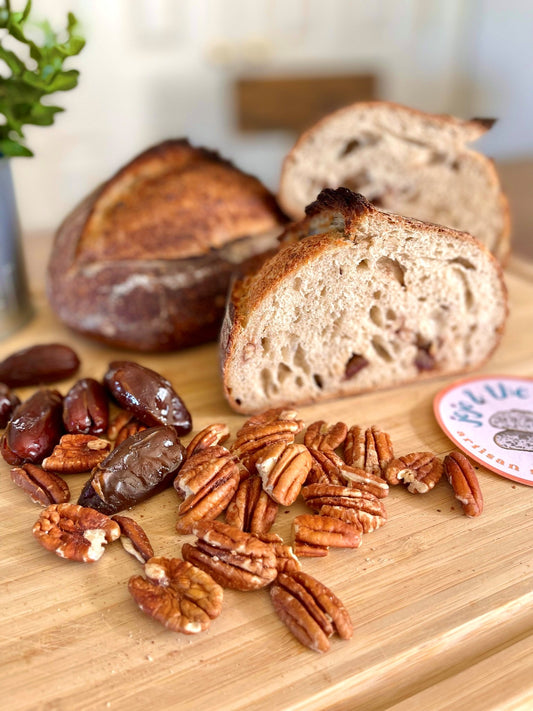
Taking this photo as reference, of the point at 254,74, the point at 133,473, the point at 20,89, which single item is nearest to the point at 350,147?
the point at 20,89

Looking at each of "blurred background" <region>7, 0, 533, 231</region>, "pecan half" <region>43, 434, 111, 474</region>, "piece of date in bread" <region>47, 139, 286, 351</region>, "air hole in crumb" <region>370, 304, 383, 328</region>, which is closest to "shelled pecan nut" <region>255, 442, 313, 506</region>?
"pecan half" <region>43, 434, 111, 474</region>

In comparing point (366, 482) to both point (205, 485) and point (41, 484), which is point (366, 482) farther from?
point (41, 484)

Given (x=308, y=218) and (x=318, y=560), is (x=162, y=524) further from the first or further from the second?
(x=308, y=218)

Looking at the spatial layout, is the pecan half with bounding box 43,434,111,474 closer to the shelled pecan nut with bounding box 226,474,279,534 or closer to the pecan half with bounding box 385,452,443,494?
the shelled pecan nut with bounding box 226,474,279,534

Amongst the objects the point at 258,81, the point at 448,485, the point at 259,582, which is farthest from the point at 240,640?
the point at 258,81

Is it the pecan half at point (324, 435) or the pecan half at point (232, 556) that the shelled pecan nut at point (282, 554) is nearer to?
the pecan half at point (232, 556)

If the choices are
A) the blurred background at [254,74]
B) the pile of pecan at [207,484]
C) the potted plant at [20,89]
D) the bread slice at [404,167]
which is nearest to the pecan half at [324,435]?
the pile of pecan at [207,484]

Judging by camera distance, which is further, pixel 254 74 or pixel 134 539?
pixel 254 74
